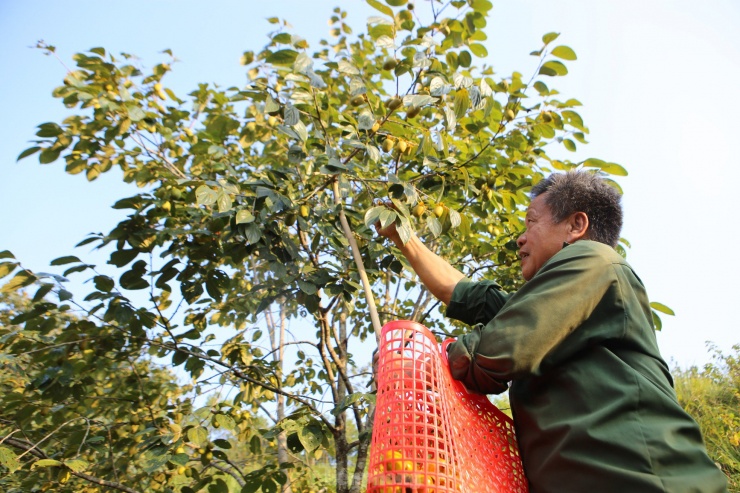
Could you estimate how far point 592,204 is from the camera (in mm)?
1544

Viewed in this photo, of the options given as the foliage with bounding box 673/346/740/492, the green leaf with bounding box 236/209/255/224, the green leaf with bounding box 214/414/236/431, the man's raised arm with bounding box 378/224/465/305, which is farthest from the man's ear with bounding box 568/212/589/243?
the foliage with bounding box 673/346/740/492

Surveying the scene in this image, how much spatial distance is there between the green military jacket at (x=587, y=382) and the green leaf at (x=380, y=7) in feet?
4.48

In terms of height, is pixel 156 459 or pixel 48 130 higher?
pixel 48 130

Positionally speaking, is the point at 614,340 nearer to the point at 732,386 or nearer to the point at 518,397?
the point at 518,397

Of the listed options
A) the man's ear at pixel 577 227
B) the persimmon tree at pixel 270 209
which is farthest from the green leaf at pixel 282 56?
the man's ear at pixel 577 227

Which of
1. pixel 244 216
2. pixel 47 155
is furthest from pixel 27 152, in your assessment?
pixel 244 216

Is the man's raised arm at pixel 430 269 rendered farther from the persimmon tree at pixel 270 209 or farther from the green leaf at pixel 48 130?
the green leaf at pixel 48 130

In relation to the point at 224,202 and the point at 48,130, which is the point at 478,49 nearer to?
the point at 224,202

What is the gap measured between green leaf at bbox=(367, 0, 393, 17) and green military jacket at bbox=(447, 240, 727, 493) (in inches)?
53.7

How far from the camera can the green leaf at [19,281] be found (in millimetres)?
2418

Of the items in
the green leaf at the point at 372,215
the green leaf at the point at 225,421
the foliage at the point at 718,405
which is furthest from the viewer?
the foliage at the point at 718,405

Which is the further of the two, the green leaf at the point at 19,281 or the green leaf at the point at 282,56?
the green leaf at the point at 19,281

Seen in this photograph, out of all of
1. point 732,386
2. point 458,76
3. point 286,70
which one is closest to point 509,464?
point 458,76

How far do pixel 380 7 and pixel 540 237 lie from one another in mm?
1183
